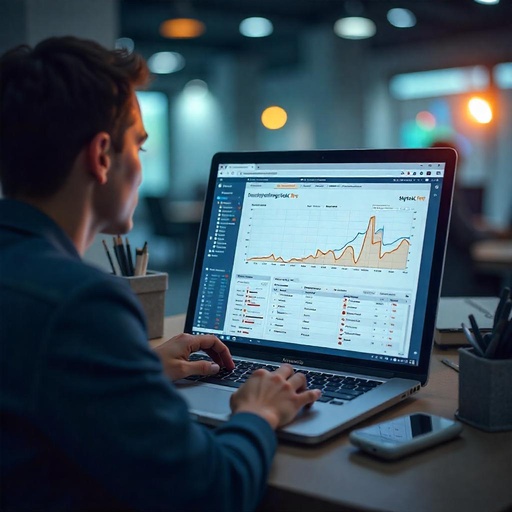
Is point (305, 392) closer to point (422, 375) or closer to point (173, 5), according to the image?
point (422, 375)

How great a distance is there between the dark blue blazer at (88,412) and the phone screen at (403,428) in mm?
215

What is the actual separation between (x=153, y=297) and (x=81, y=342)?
2.74ft

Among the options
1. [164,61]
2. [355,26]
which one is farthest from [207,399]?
[164,61]

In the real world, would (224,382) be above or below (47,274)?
below

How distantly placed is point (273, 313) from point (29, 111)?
0.60 m

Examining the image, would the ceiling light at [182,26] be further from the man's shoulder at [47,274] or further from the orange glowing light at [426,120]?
the man's shoulder at [47,274]

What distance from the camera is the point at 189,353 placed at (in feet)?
3.93

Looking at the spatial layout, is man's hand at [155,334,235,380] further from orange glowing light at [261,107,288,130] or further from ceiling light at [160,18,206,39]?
orange glowing light at [261,107,288,130]

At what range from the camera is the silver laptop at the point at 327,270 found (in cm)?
111

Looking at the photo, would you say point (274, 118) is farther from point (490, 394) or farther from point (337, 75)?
point (490, 394)

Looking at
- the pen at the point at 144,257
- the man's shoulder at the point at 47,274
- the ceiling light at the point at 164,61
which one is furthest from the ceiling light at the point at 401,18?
the man's shoulder at the point at 47,274

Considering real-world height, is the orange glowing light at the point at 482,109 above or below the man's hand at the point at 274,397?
above

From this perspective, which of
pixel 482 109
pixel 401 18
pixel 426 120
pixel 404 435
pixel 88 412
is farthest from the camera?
pixel 426 120

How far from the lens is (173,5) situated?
310 inches
